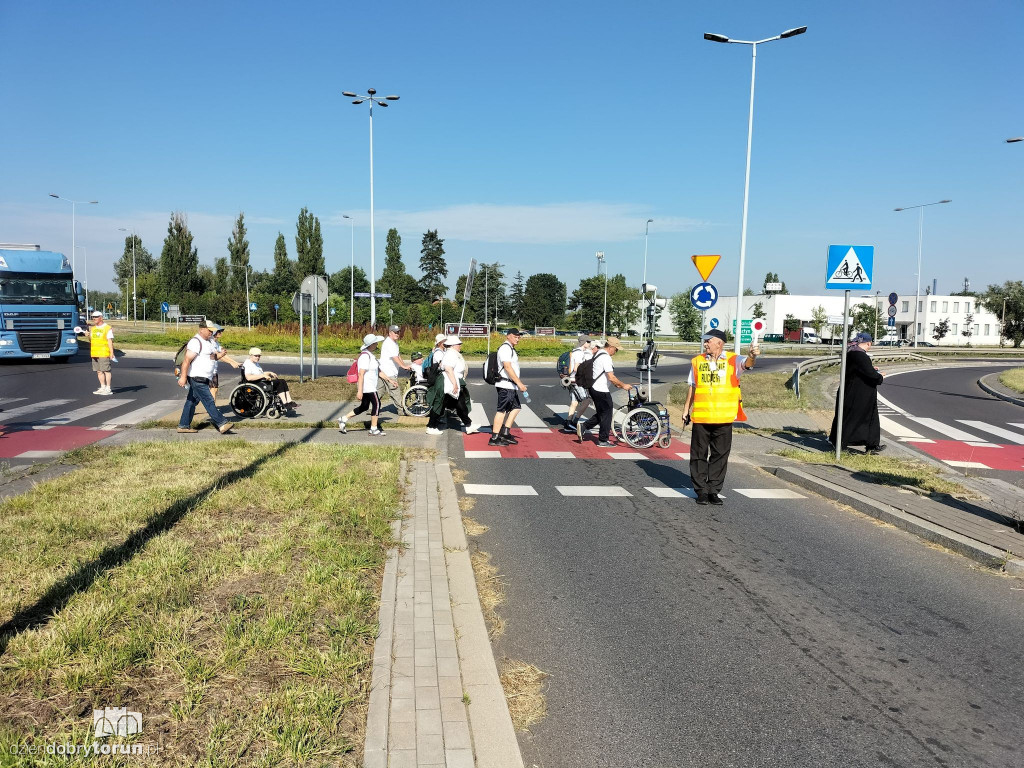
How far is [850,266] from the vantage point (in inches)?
399

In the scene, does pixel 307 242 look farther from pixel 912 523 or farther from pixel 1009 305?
pixel 912 523

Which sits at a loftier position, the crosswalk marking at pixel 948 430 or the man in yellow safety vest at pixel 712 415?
the man in yellow safety vest at pixel 712 415

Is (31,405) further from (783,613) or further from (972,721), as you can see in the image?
(972,721)

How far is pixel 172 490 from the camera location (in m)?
7.22

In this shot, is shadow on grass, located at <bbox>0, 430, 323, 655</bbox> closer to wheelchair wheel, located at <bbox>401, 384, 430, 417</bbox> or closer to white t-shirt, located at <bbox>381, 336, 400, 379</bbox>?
white t-shirt, located at <bbox>381, 336, 400, 379</bbox>

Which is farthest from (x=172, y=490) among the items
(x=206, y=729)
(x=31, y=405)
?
(x=31, y=405)

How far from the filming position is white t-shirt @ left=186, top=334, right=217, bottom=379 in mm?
11273

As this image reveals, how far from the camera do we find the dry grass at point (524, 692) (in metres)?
3.45

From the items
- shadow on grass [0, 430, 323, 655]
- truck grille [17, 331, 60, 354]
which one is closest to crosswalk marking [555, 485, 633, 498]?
shadow on grass [0, 430, 323, 655]

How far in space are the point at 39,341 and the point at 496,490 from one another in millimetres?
23134

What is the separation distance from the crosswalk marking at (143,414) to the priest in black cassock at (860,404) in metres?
11.4

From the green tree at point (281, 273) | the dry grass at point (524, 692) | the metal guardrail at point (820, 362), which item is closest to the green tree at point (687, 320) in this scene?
the metal guardrail at point (820, 362)

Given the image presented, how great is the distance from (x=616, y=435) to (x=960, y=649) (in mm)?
8261

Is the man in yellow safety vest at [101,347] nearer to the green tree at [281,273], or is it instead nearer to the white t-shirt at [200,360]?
the white t-shirt at [200,360]
